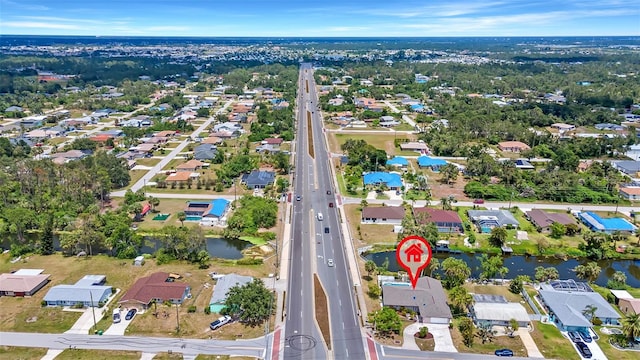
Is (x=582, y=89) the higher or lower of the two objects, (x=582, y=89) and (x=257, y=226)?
the higher

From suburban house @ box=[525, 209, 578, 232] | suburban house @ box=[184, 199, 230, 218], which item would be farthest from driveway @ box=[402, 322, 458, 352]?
suburban house @ box=[184, 199, 230, 218]

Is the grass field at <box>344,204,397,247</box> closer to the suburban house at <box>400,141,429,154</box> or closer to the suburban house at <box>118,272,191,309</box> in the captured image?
the suburban house at <box>118,272,191,309</box>

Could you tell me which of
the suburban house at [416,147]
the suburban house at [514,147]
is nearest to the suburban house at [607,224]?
the suburban house at [514,147]

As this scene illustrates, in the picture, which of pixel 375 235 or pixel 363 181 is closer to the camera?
pixel 375 235

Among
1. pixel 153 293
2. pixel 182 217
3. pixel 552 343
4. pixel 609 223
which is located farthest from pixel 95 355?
pixel 609 223

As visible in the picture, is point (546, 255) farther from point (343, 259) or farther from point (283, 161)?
point (283, 161)

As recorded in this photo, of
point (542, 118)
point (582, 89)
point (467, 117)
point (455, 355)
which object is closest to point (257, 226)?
point (455, 355)

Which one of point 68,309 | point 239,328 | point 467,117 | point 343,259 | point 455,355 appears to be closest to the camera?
point 455,355
